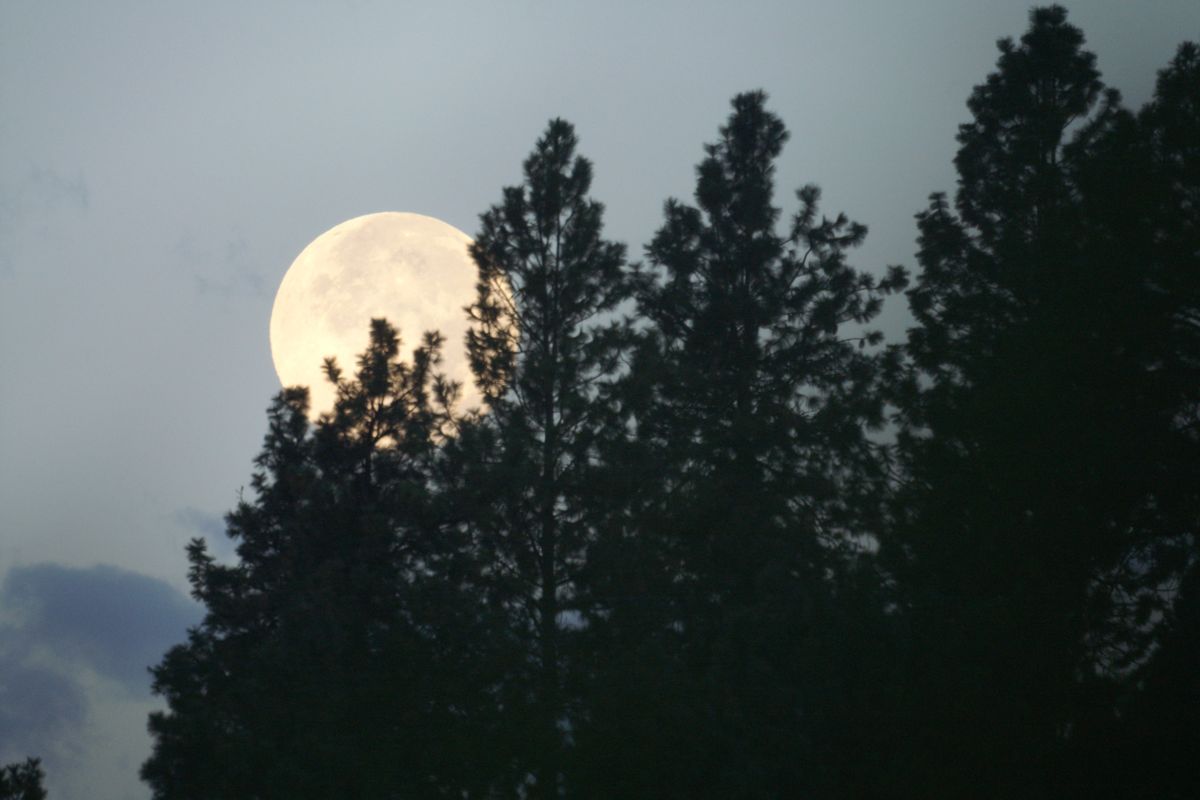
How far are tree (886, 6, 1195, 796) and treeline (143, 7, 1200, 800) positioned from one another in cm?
5

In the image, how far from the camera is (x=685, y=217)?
87.9ft

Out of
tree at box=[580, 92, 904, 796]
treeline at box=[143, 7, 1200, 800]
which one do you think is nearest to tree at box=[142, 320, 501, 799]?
treeline at box=[143, 7, 1200, 800]

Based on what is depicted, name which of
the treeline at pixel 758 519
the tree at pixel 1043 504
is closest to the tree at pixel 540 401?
the treeline at pixel 758 519

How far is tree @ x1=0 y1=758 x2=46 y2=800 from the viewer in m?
15.4

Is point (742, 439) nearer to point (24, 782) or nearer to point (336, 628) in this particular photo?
point (336, 628)

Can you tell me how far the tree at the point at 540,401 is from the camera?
66.7 ft

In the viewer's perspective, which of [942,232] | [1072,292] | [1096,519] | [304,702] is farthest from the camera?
[942,232]

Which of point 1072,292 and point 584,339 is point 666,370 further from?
point 1072,292

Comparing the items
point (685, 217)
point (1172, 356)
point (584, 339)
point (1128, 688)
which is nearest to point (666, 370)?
point (584, 339)

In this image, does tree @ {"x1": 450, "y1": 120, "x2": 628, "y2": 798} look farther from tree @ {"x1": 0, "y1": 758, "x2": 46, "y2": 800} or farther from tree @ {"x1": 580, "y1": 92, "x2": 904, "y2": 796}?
tree @ {"x1": 0, "y1": 758, "x2": 46, "y2": 800}

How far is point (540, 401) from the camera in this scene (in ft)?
74.4

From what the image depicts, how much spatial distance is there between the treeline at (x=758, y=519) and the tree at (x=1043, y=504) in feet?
0.15

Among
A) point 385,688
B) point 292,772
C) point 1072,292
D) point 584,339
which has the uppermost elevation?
point 584,339

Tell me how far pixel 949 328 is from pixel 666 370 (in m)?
5.84
